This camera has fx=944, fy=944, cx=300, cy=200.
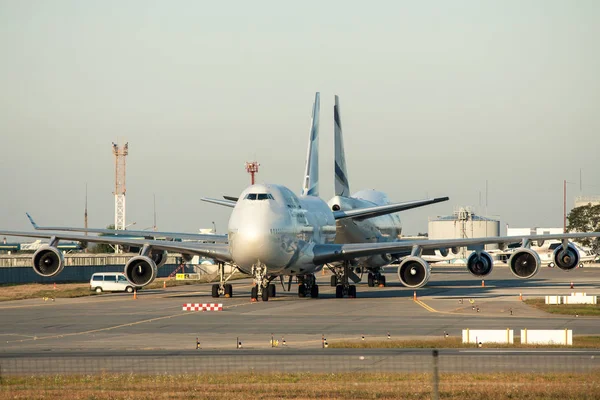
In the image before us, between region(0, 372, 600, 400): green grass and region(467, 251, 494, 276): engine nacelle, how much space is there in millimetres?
35468

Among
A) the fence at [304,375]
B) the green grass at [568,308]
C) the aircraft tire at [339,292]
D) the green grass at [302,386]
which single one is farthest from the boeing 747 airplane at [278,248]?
the green grass at [302,386]

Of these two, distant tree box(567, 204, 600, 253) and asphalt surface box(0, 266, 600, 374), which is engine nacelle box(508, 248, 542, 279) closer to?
asphalt surface box(0, 266, 600, 374)

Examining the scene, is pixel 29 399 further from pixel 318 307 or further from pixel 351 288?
pixel 351 288

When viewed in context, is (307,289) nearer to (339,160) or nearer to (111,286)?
(111,286)

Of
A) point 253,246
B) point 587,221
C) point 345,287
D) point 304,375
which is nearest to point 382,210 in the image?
point 345,287

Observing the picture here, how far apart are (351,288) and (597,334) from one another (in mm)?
24442

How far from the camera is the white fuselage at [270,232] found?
4819 centimetres

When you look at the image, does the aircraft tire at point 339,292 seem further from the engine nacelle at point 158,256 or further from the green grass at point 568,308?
the green grass at point 568,308

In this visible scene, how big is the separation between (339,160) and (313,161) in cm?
825

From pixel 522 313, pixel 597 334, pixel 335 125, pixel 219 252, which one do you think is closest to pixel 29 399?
pixel 597 334

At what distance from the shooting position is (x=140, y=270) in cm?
5256

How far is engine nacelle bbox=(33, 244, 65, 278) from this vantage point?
52.7 m

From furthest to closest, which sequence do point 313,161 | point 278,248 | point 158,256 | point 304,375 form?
Result: point 313,161
point 158,256
point 278,248
point 304,375

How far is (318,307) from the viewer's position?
156ft
